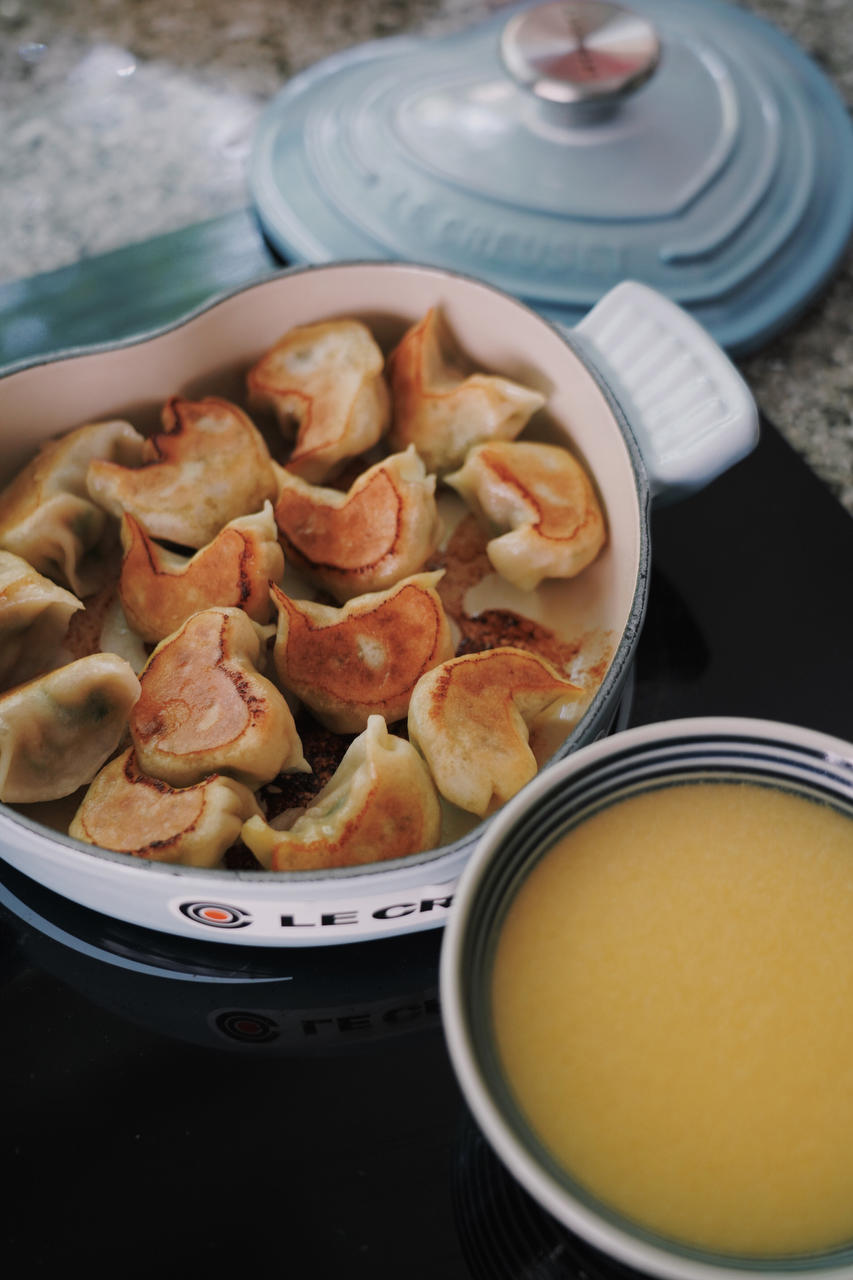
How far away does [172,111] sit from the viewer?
1542 mm

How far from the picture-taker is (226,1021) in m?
0.81

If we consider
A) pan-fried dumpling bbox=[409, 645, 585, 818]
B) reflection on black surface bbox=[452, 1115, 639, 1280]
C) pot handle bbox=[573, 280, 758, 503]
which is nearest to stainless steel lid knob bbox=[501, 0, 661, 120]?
pot handle bbox=[573, 280, 758, 503]

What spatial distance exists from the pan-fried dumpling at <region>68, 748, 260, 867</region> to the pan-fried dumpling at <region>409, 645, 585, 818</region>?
0.15m

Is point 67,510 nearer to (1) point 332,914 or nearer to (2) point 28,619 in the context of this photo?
(2) point 28,619

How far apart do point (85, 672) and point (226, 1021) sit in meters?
0.28

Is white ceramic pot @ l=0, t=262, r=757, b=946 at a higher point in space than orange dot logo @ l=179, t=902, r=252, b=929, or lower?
higher

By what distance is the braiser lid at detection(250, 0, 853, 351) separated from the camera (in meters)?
1.21

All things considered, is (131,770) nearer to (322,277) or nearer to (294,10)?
(322,277)

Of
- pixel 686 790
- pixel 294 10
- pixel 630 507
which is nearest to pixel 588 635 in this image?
pixel 630 507

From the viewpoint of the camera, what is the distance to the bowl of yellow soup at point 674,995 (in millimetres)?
539

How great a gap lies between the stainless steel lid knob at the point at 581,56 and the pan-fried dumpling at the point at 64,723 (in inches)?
31.0

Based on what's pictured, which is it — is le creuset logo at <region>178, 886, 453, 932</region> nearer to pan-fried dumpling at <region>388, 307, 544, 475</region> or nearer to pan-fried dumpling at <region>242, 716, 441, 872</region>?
pan-fried dumpling at <region>242, 716, 441, 872</region>

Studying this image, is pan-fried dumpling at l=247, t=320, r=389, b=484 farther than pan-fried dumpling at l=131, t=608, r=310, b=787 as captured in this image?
Yes

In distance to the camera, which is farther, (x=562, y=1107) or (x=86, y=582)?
(x=86, y=582)
